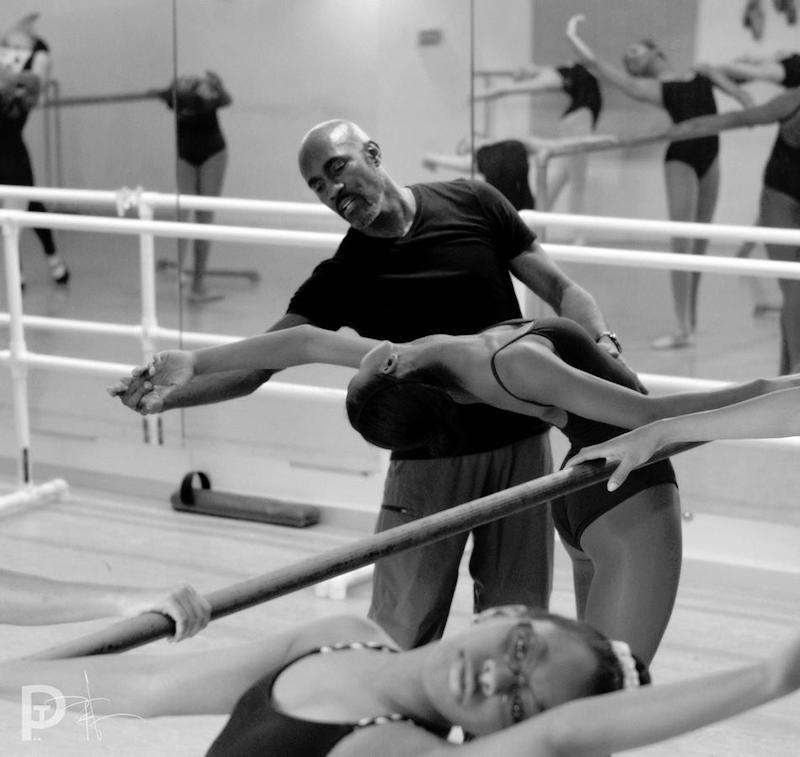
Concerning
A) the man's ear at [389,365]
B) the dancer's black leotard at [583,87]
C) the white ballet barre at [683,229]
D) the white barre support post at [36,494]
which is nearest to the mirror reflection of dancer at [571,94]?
the dancer's black leotard at [583,87]

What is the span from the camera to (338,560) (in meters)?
1.57

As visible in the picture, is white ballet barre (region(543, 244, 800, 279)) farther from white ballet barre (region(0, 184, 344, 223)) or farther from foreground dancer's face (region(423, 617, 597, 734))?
foreground dancer's face (region(423, 617, 597, 734))

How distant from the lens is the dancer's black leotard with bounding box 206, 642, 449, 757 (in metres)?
1.31

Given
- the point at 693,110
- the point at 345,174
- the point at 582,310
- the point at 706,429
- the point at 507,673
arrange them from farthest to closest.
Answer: the point at 693,110
the point at 582,310
the point at 345,174
the point at 706,429
the point at 507,673

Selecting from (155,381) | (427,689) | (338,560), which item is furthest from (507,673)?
(155,381)

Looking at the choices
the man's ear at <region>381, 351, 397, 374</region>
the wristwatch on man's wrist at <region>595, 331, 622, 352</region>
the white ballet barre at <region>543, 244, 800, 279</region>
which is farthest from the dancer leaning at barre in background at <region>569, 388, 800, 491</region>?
the white ballet barre at <region>543, 244, 800, 279</region>

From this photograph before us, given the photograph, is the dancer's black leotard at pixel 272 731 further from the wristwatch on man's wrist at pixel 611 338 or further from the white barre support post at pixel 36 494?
the white barre support post at pixel 36 494

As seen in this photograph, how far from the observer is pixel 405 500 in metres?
2.51

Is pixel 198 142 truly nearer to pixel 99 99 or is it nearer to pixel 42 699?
pixel 99 99

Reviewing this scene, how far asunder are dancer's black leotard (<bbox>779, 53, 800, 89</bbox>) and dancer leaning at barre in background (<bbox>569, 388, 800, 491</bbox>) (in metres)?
A: 2.71

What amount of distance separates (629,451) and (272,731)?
752 millimetres

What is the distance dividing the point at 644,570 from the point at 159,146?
3.10 metres

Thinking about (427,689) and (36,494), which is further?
(36,494)

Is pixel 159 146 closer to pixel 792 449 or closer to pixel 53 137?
pixel 53 137
